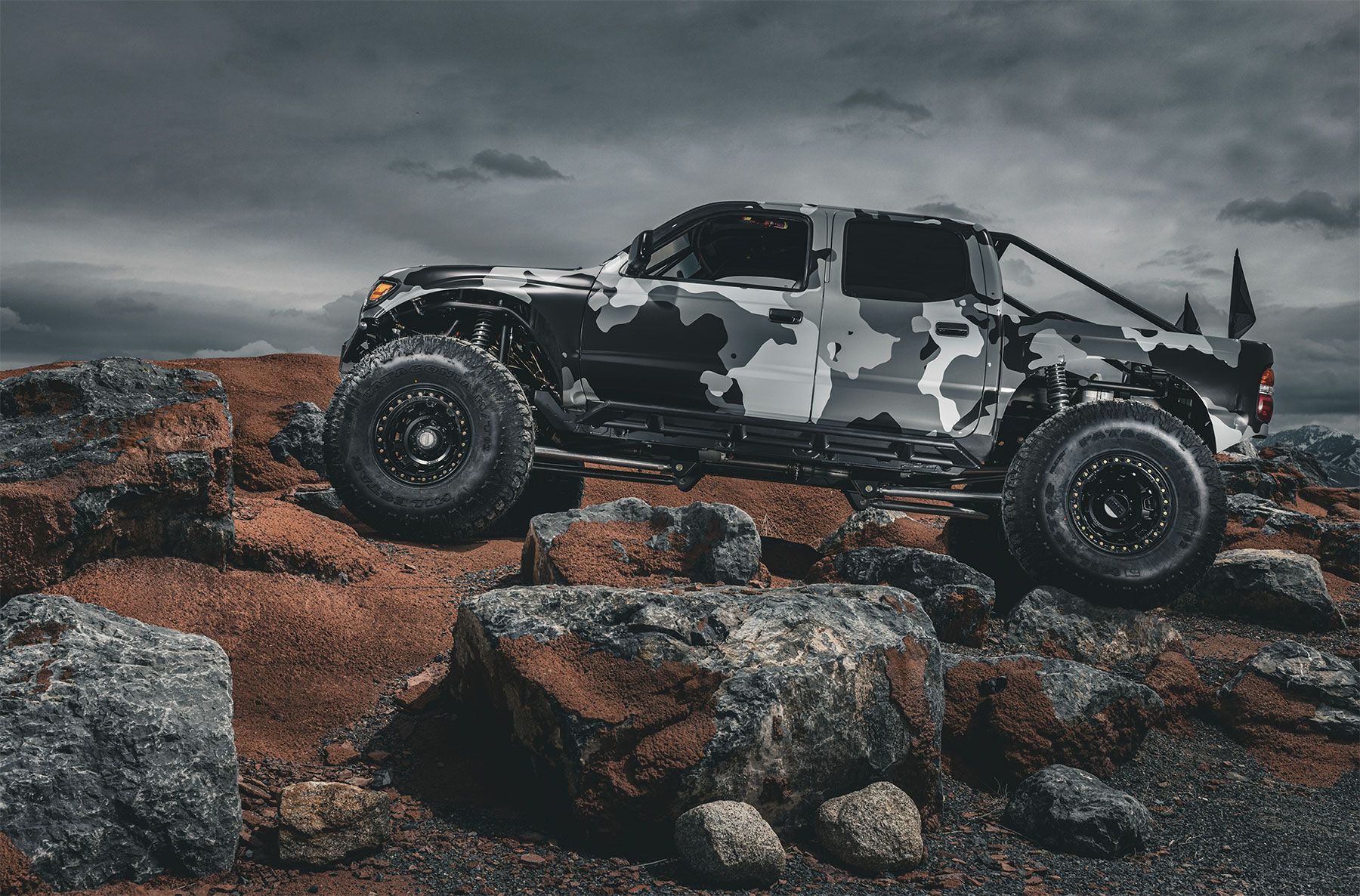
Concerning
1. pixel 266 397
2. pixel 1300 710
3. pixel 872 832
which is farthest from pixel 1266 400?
pixel 266 397

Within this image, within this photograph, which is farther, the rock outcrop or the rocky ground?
the rock outcrop

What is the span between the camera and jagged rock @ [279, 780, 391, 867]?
3209 millimetres

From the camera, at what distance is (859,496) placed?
18.8ft

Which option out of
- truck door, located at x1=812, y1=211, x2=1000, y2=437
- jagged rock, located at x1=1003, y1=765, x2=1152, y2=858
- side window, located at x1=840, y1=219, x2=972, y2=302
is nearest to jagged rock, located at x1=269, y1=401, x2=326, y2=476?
truck door, located at x1=812, y1=211, x2=1000, y2=437

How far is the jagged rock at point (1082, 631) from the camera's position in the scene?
5566 mm

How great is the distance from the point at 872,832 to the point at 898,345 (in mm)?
3046

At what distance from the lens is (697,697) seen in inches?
142

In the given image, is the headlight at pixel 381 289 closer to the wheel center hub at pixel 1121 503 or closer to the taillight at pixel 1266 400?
the wheel center hub at pixel 1121 503

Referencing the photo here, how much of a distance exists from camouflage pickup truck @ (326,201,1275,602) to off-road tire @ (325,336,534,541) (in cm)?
1

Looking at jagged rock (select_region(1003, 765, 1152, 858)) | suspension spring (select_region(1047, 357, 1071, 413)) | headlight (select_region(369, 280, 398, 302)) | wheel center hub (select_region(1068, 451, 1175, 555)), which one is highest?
headlight (select_region(369, 280, 398, 302))

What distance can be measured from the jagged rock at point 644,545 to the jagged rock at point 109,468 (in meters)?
1.69

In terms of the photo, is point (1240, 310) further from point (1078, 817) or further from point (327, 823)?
point (327, 823)

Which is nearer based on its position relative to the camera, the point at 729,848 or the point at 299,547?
the point at 729,848

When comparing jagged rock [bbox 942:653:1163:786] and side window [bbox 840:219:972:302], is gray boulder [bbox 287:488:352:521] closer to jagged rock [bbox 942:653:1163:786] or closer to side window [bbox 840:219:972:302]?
side window [bbox 840:219:972:302]
